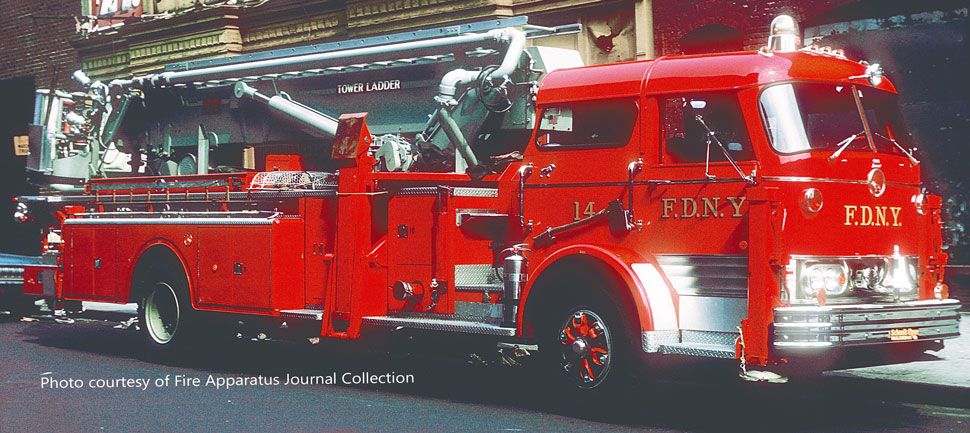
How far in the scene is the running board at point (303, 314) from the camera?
10.6 m

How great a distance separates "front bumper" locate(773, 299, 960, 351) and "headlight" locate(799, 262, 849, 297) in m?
0.16

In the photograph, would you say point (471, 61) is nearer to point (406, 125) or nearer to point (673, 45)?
point (406, 125)

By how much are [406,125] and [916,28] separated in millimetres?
7029

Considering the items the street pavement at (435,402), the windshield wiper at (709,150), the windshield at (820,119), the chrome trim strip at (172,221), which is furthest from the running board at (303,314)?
the windshield at (820,119)

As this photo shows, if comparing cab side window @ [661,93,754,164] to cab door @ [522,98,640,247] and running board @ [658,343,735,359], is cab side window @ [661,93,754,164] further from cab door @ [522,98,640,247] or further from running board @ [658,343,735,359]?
running board @ [658,343,735,359]

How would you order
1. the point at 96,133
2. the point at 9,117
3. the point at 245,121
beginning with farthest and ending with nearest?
the point at 9,117
the point at 96,133
the point at 245,121

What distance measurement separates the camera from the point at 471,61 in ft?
35.3

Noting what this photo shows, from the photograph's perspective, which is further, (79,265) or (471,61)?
(79,265)

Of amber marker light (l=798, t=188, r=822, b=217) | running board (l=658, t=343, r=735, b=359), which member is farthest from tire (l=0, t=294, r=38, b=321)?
amber marker light (l=798, t=188, r=822, b=217)

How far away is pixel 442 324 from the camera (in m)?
9.57

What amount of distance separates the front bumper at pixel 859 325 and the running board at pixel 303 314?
446 centimetres

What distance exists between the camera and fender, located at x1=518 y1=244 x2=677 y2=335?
7996 mm

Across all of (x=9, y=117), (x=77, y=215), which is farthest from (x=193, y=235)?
(x=9, y=117)

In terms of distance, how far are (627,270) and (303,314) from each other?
364 centimetres
